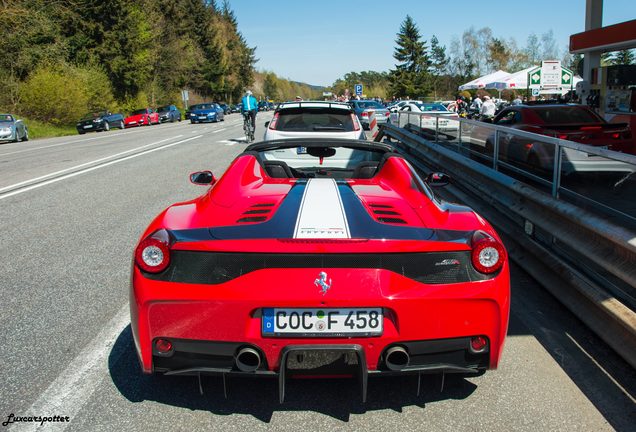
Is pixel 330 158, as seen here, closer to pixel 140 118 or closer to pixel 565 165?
pixel 565 165

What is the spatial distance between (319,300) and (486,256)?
0.83 metres

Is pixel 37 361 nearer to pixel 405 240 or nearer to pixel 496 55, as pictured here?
pixel 405 240

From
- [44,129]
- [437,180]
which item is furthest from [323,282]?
[44,129]

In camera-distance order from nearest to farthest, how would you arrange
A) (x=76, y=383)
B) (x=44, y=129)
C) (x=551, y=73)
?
(x=76, y=383), (x=551, y=73), (x=44, y=129)

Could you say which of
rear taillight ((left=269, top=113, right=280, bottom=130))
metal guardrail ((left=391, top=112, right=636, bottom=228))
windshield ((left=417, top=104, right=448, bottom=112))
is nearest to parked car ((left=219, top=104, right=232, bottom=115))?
windshield ((left=417, top=104, right=448, bottom=112))

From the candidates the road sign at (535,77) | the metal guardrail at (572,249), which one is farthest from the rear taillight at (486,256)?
the road sign at (535,77)

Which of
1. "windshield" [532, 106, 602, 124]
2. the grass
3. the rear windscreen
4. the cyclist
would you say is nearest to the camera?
the rear windscreen

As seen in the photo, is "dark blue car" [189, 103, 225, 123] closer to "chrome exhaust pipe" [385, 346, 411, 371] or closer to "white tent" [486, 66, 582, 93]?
"white tent" [486, 66, 582, 93]

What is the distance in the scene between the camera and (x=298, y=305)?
8.44ft

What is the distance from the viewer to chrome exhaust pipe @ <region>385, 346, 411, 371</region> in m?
2.64

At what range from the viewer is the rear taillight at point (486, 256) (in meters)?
2.76

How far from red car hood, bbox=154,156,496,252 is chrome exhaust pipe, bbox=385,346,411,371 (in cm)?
44

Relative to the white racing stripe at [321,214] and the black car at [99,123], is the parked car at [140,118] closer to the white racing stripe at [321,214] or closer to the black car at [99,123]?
the black car at [99,123]

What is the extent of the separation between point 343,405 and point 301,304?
0.71m
